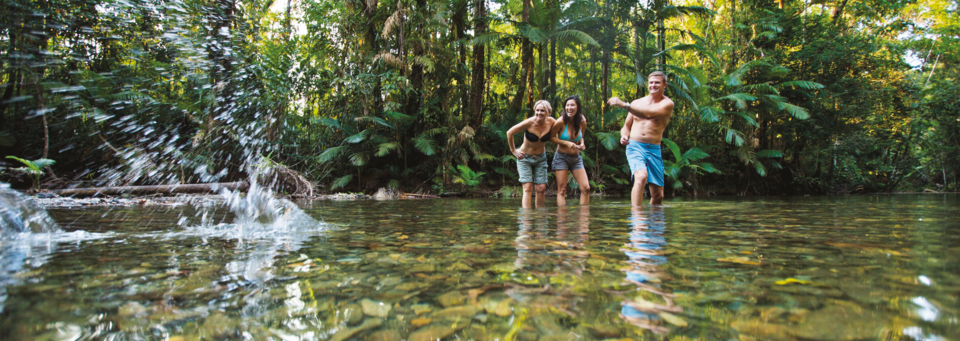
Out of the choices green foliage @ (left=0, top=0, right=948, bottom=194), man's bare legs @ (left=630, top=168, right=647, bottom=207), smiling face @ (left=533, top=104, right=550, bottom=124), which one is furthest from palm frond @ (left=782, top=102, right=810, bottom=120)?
smiling face @ (left=533, top=104, right=550, bottom=124)

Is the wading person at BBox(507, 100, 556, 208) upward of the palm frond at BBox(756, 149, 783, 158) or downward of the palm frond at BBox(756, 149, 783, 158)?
downward

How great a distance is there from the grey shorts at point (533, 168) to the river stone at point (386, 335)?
5.19 metres

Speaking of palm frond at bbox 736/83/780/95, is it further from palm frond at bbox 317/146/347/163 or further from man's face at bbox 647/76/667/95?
palm frond at bbox 317/146/347/163

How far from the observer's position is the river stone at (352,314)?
3.51 feet

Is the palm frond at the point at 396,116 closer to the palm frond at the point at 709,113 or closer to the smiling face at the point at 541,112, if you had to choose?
the smiling face at the point at 541,112

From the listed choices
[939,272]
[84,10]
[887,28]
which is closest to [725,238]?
[939,272]

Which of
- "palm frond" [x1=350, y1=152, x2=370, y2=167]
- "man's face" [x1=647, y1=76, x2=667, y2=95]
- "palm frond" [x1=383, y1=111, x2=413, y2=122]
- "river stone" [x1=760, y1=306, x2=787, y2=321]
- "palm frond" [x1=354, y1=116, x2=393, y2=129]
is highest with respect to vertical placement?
"palm frond" [x1=383, y1=111, x2=413, y2=122]

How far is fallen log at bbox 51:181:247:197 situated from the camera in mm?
7999

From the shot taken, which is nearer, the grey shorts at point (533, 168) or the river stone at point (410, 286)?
the river stone at point (410, 286)

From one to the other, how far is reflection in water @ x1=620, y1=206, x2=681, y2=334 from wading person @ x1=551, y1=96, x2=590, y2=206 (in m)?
3.36

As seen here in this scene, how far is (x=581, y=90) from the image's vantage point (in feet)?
55.7

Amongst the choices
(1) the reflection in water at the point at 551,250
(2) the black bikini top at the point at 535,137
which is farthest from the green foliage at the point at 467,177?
(1) the reflection in water at the point at 551,250

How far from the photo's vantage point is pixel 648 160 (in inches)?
221

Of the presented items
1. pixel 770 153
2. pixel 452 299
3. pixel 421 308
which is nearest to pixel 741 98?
pixel 770 153
